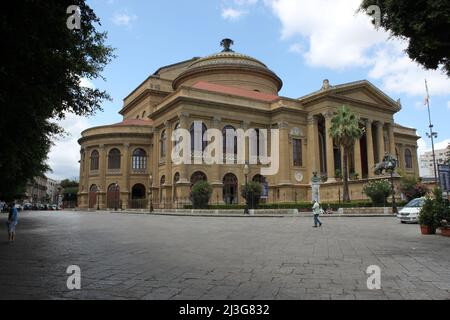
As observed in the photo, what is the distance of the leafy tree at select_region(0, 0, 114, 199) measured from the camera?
257 inches

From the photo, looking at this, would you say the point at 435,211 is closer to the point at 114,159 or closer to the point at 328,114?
the point at 328,114

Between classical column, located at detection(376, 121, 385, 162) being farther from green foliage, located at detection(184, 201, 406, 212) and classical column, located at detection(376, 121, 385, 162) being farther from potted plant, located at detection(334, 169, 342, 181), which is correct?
green foliage, located at detection(184, 201, 406, 212)

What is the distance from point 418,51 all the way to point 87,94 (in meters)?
8.86

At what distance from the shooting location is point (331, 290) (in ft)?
18.7

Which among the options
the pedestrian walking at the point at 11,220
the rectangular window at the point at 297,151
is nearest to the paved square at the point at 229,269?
the pedestrian walking at the point at 11,220

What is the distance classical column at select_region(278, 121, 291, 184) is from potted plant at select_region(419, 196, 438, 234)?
109 ft

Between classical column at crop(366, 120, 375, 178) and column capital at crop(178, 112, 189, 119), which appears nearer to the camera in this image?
column capital at crop(178, 112, 189, 119)

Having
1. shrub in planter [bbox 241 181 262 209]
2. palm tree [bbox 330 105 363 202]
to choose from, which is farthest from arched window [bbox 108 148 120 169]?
palm tree [bbox 330 105 363 202]

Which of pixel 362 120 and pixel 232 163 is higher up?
pixel 362 120

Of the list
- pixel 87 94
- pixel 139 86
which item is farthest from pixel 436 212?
pixel 139 86
